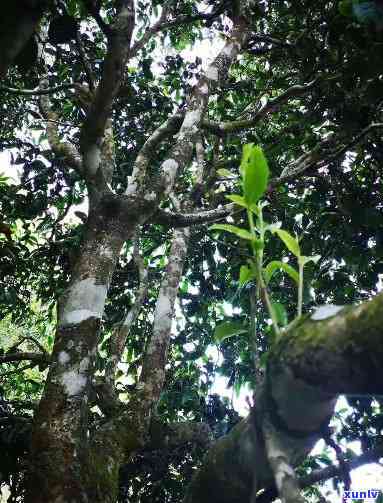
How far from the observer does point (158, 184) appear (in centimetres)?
227

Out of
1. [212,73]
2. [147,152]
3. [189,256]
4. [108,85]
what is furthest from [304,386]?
[189,256]

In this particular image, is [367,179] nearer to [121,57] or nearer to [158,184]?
[158,184]

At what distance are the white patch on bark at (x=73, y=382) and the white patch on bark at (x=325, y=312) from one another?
107cm

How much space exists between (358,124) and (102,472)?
6.92ft

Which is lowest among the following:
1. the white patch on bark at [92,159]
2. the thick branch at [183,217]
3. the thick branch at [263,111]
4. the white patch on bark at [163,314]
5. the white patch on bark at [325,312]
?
the white patch on bark at [325,312]

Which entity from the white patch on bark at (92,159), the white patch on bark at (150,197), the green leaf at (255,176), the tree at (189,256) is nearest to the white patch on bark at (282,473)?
the tree at (189,256)

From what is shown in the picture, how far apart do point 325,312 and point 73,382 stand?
111 centimetres

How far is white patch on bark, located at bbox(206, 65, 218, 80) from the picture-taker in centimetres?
296

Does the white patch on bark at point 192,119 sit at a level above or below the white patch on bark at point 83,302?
above

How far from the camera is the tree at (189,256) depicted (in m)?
0.97

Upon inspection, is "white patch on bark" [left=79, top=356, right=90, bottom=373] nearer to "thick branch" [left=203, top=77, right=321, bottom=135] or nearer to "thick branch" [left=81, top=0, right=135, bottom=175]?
"thick branch" [left=81, top=0, right=135, bottom=175]

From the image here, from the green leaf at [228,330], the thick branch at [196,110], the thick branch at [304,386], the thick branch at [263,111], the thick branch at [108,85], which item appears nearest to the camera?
the thick branch at [304,386]

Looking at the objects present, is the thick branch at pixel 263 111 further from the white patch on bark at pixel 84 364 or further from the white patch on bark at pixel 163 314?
the white patch on bark at pixel 84 364

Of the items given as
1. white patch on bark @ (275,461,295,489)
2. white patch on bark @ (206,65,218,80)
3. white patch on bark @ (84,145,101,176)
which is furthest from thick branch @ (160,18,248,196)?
white patch on bark @ (275,461,295,489)
